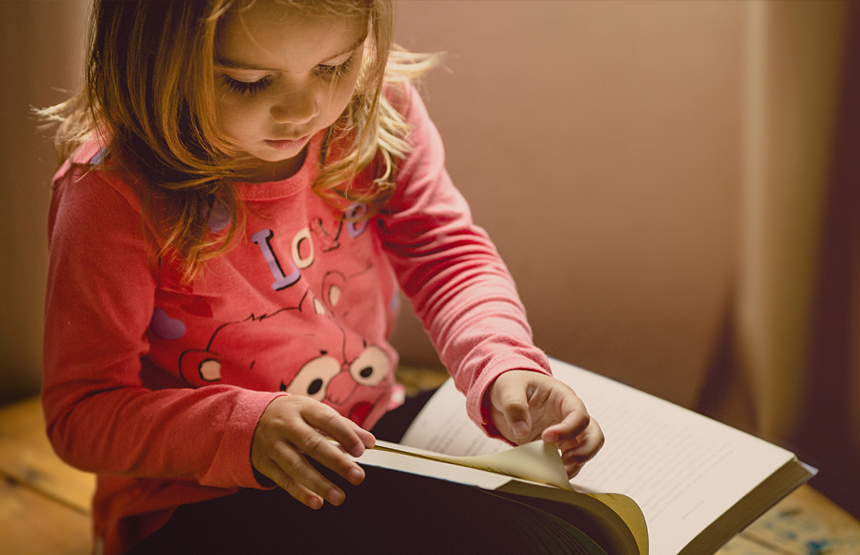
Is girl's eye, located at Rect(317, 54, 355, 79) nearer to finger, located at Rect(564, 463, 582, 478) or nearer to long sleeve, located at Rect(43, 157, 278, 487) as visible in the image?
long sleeve, located at Rect(43, 157, 278, 487)

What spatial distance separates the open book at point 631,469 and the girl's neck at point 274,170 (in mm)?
199

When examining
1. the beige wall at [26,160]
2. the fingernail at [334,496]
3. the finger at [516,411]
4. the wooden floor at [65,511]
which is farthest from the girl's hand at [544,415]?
the beige wall at [26,160]

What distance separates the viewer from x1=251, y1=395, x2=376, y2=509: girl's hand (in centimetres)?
37

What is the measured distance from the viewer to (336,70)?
0.39 meters

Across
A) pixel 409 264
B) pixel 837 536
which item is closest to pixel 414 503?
pixel 409 264

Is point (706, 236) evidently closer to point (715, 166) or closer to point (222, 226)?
point (715, 166)

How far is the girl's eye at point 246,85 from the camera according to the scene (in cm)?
37

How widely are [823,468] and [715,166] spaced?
270mm

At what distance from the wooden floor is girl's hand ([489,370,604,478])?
0.21m

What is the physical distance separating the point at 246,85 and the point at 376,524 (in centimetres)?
28

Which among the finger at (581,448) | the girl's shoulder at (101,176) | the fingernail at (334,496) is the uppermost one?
the girl's shoulder at (101,176)

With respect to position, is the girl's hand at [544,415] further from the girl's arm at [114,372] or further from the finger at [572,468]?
the girl's arm at [114,372]

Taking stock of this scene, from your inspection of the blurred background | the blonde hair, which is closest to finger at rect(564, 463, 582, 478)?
the blurred background

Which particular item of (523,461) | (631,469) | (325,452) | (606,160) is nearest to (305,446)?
(325,452)
